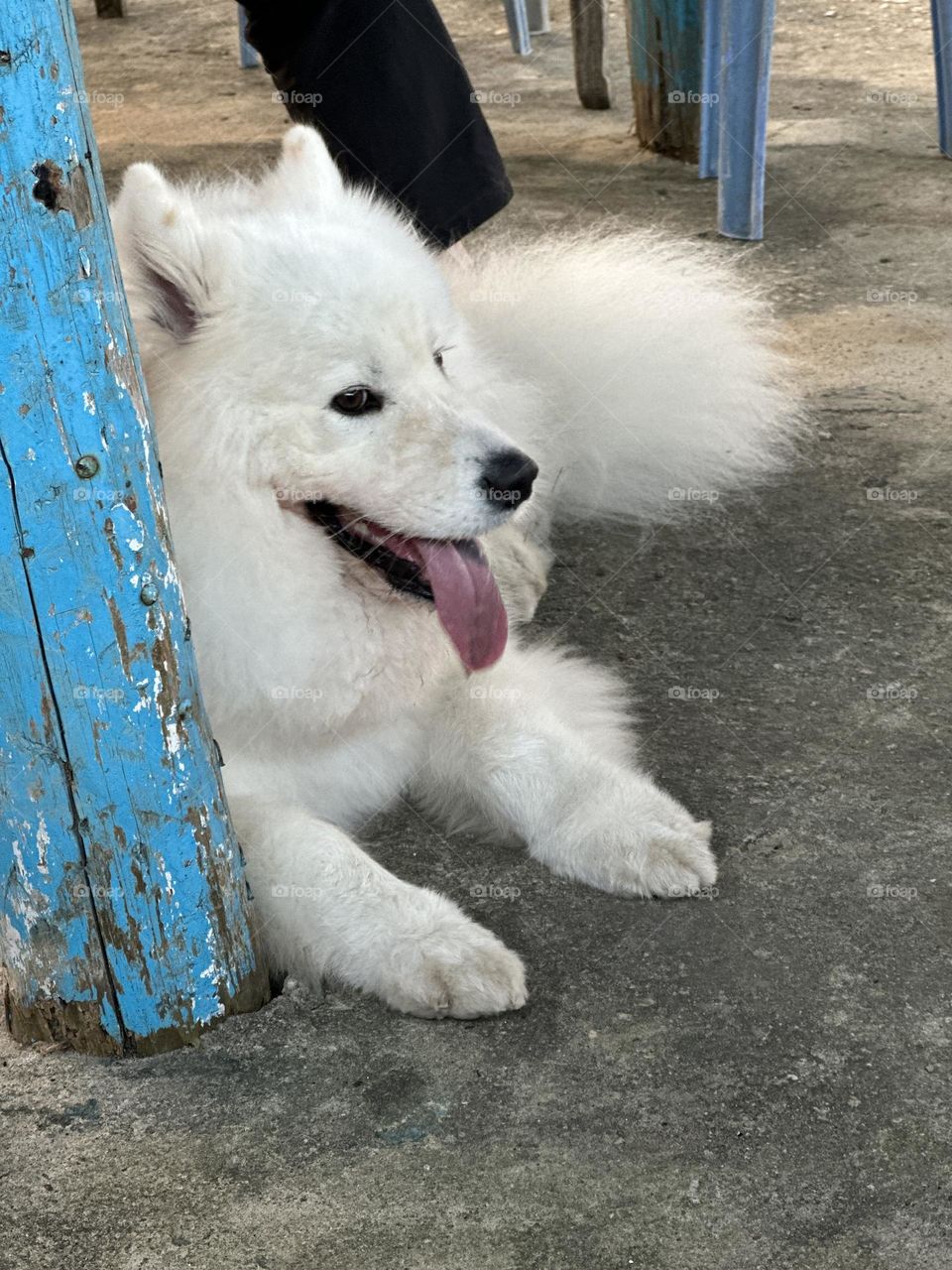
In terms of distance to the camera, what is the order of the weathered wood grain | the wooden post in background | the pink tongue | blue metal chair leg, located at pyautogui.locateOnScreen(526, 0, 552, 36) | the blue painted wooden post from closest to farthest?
the blue painted wooden post → the pink tongue → the wooden post in background → the weathered wood grain → blue metal chair leg, located at pyautogui.locateOnScreen(526, 0, 552, 36)

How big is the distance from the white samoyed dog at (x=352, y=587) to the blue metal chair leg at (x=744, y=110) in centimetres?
236

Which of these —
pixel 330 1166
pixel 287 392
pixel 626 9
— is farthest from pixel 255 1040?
pixel 626 9

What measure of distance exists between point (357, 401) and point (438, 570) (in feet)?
0.88

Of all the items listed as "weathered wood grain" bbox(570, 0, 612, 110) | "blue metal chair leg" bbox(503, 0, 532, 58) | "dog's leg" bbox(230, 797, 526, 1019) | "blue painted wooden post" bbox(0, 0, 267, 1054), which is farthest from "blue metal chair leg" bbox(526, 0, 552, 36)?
"blue painted wooden post" bbox(0, 0, 267, 1054)

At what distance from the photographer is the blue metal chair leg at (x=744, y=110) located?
14.0 ft

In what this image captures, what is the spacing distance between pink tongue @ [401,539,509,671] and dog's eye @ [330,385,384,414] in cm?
20

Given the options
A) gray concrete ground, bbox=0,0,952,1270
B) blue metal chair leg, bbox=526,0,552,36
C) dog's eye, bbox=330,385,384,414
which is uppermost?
dog's eye, bbox=330,385,384,414

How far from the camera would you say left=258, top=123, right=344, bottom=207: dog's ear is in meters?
2.19

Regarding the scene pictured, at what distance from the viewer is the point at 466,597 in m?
2.13

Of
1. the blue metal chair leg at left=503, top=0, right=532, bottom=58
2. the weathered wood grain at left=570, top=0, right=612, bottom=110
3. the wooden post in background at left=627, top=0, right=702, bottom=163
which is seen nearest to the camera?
the wooden post in background at left=627, top=0, right=702, bottom=163

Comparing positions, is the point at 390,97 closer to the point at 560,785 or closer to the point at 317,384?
the point at 317,384

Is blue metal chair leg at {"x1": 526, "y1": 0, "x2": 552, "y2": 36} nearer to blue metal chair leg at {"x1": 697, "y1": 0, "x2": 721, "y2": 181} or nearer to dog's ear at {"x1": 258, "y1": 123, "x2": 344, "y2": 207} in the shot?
blue metal chair leg at {"x1": 697, "y1": 0, "x2": 721, "y2": 181}

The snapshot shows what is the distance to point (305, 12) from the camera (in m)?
2.94

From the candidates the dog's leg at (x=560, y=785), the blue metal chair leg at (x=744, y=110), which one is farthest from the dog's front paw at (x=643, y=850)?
the blue metal chair leg at (x=744, y=110)
